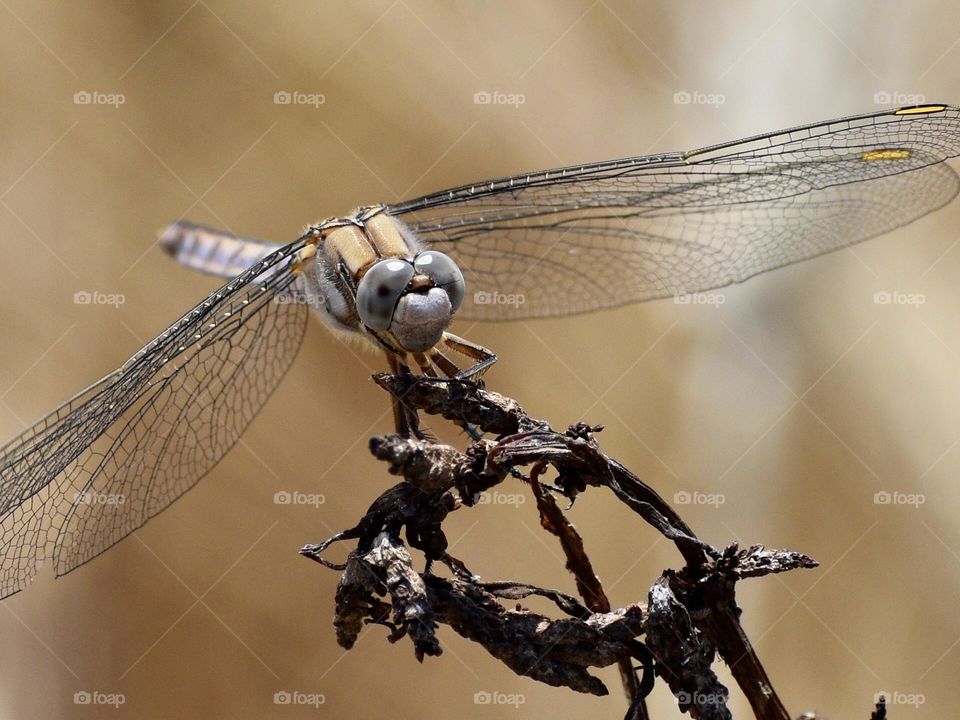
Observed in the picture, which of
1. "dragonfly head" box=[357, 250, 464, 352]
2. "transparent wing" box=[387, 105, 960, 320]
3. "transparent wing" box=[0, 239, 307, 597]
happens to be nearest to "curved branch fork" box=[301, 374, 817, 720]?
"dragonfly head" box=[357, 250, 464, 352]

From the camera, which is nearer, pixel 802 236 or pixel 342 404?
pixel 802 236

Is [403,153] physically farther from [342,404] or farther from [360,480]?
[360,480]

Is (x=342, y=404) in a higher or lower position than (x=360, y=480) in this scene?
higher

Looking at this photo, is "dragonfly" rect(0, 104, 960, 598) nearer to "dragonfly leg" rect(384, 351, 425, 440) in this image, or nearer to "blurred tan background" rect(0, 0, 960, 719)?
"dragonfly leg" rect(384, 351, 425, 440)

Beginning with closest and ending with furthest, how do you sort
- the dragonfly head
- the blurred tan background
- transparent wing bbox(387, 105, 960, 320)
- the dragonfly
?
the dragonfly head → the dragonfly → transparent wing bbox(387, 105, 960, 320) → the blurred tan background

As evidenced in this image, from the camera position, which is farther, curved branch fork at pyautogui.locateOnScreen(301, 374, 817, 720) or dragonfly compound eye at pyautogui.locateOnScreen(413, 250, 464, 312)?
dragonfly compound eye at pyautogui.locateOnScreen(413, 250, 464, 312)

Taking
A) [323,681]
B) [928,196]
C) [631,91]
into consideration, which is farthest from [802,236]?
[323,681]
